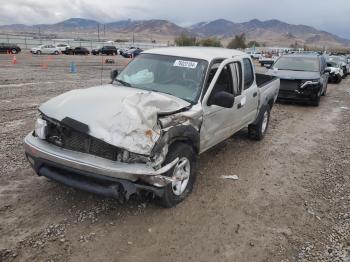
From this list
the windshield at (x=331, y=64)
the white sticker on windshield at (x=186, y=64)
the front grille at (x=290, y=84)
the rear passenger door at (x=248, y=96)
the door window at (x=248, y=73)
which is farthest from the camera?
the windshield at (x=331, y=64)

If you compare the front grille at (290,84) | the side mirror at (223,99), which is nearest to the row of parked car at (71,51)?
the front grille at (290,84)

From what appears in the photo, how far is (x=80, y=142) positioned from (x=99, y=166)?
0.43 metres

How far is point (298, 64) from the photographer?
534 inches

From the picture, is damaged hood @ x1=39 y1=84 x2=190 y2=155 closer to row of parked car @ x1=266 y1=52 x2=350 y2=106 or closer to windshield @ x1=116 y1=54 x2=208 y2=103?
windshield @ x1=116 y1=54 x2=208 y2=103

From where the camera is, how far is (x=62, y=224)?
397 centimetres

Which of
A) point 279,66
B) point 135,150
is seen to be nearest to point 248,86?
point 135,150

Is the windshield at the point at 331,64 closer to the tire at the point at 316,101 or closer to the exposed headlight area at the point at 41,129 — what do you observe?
the tire at the point at 316,101

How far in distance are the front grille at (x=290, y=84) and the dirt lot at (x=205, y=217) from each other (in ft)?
19.7

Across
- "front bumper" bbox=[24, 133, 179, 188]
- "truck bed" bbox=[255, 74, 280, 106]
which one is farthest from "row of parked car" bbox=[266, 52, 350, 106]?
"front bumper" bbox=[24, 133, 179, 188]

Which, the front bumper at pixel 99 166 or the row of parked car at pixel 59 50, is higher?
the front bumper at pixel 99 166

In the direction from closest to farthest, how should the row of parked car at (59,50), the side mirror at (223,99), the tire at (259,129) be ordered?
the side mirror at (223,99) < the tire at (259,129) < the row of parked car at (59,50)

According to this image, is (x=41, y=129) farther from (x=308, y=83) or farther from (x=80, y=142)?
(x=308, y=83)

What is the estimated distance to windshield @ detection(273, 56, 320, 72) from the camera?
43.5 feet

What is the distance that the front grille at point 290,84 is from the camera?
1226cm
